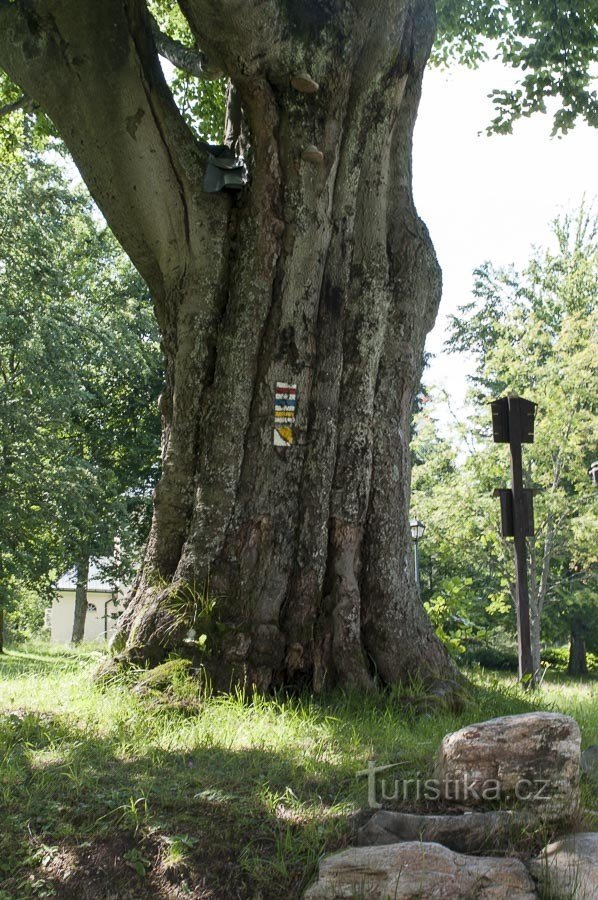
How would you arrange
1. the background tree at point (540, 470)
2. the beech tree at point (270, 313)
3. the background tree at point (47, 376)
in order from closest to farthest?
the beech tree at point (270, 313) → the background tree at point (540, 470) → the background tree at point (47, 376)

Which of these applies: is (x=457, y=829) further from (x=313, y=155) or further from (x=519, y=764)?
(x=313, y=155)

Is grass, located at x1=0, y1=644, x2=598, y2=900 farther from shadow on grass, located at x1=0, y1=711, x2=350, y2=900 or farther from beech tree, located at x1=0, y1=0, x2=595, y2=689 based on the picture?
beech tree, located at x1=0, y1=0, x2=595, y2=689

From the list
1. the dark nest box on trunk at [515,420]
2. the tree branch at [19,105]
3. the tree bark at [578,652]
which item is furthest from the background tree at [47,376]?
the tree bark at [578,652]

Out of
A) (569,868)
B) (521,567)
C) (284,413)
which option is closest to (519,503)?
(521,567)

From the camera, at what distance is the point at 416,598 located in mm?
6441

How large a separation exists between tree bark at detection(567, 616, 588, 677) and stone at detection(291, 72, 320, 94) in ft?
69.3

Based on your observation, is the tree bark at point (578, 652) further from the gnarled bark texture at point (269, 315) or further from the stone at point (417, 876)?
the stone at point (417, 876)

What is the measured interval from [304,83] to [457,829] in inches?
211

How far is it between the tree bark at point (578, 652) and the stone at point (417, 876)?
73.7ft

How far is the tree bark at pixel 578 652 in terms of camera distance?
24203 mm

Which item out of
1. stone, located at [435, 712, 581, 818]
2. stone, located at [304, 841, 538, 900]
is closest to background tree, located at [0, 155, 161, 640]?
stone, located at [435, 712, 581, 818]

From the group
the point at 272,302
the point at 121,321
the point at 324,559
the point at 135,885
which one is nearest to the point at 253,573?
the point at 324,559

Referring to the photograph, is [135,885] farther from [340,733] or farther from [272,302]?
[272,302]

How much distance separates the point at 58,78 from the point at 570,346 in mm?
14185
